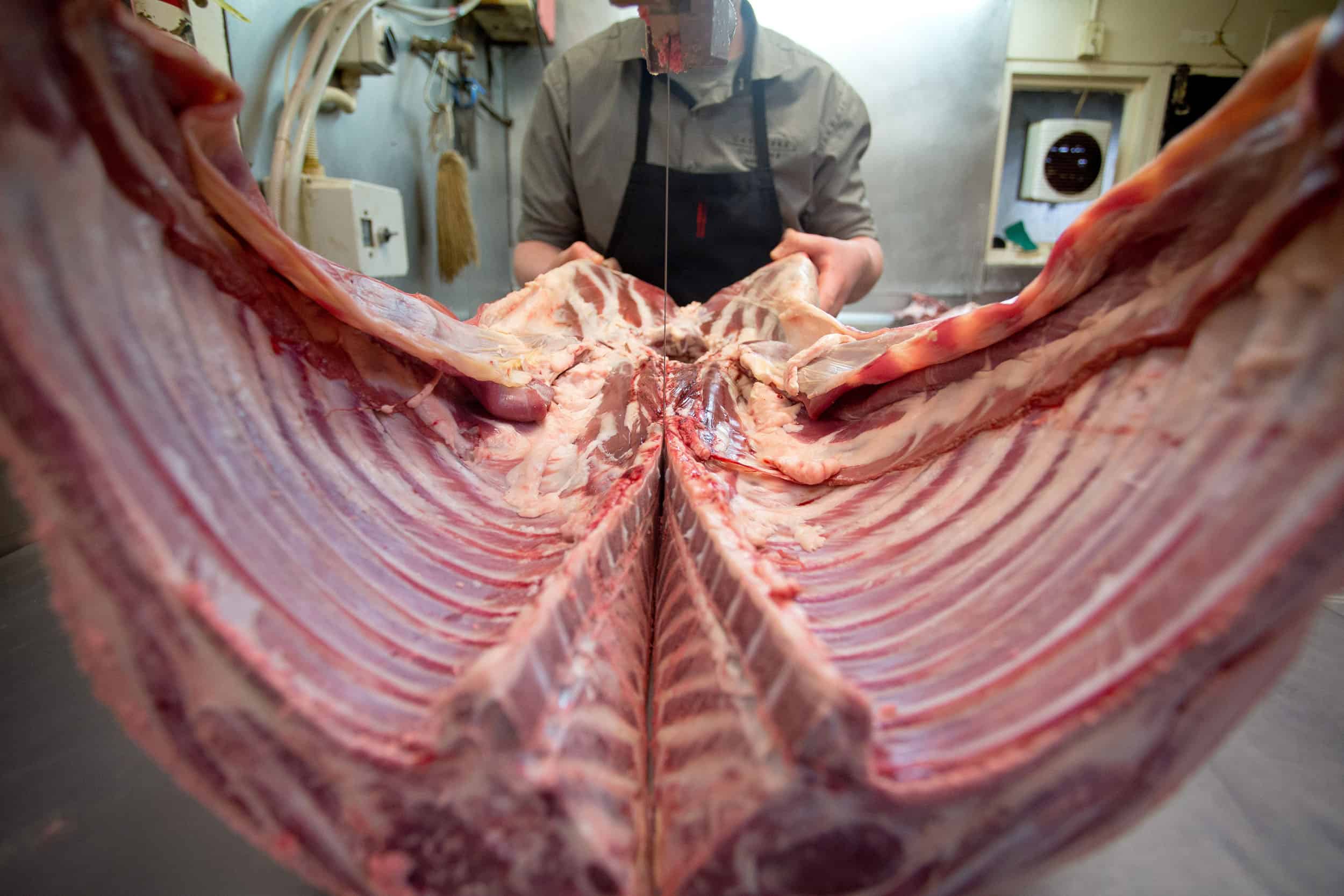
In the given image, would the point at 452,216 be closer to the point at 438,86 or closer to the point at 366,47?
the point at 438,86

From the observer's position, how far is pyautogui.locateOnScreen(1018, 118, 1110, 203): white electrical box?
2803 mm

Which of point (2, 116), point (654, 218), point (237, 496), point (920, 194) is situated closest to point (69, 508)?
point (237, 496)

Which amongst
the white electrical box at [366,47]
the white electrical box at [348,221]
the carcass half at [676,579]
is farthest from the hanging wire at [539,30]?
the carcass half at [676,579]

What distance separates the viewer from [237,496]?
20.0 inches

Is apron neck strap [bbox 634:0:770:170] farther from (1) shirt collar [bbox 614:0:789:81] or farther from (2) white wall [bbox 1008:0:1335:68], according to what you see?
(2) white wall [bbox 1008:0:1335:68]

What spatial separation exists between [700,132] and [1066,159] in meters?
1.50

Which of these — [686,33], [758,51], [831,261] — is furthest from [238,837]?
[758,51]

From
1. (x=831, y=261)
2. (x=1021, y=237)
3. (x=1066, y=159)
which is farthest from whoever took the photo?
(x=1021, y=237)

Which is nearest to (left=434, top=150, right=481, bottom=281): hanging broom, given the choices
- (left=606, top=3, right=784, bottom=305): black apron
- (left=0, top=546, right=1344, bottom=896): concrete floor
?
(left=606, top=3, right=784, bottom=305): black apron

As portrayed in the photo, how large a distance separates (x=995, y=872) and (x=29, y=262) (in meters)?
0.67

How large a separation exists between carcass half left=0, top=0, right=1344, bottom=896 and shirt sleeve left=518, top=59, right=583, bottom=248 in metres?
2.19

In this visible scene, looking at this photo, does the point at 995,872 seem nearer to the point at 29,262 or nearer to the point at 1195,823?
the point at 1195,823

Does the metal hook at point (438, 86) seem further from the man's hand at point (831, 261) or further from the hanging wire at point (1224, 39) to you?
the hanging wire at point (1224, 39)

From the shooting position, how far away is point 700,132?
8.20 ft
